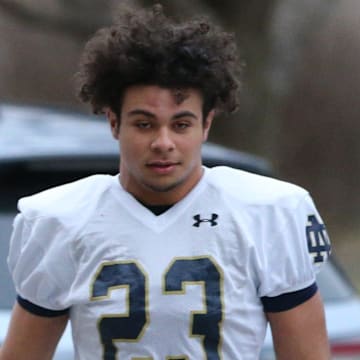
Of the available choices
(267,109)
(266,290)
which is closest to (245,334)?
(266,290)

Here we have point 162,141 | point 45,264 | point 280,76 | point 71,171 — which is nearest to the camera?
point 162,141

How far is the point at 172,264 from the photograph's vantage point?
2.91m

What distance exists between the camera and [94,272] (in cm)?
293

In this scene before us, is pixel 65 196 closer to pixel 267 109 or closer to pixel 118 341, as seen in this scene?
pixel 118 341

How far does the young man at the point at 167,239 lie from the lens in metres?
2.89

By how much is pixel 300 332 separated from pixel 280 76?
8.12 metres

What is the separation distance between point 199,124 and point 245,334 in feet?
1.56

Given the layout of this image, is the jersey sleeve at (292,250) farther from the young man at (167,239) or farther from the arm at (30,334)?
the arm at (30,334)

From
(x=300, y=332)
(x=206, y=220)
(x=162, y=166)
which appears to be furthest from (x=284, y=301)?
(x=162, y=166)

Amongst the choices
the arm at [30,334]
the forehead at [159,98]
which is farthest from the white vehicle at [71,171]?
the forehead at [159,98]

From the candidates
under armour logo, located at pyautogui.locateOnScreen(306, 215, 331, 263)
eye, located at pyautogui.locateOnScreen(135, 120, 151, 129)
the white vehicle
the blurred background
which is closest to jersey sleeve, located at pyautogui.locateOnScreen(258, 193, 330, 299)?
under armour logo, located at pyautogui.locateOnScreen(306, 215, 331, 263)

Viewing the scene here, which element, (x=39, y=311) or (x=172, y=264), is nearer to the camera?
(x=172, y=264)

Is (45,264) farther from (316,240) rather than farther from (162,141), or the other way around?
(316,240)

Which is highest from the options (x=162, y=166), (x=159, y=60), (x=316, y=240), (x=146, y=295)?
(x=159, y=60)
